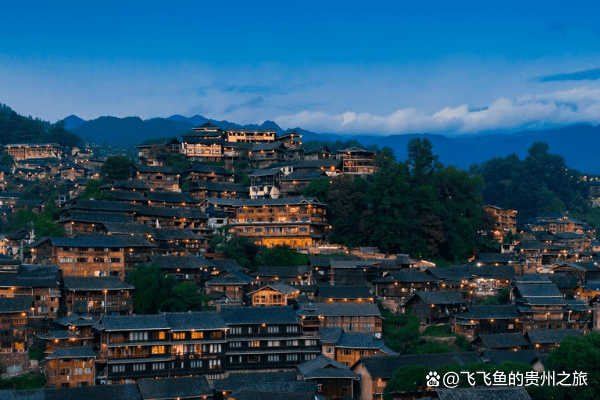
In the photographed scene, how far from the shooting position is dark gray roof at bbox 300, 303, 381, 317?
171 ft

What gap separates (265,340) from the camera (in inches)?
1961

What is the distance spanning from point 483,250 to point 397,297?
60.8 ft

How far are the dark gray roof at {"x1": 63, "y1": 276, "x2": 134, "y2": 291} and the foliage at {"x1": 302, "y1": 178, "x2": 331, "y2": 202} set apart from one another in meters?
25.1

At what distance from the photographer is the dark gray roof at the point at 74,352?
145 ft

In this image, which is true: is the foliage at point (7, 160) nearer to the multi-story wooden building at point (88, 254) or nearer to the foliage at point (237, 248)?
the foliage at point (237, 248)

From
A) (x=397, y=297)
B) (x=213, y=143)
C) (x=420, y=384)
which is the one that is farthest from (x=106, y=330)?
(x=213, y=143)

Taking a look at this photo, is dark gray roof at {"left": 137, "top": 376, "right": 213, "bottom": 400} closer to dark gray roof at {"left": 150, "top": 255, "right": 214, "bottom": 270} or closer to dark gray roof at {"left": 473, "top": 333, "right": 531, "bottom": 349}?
dark gray roof at {"left": 150, "top": 255, "right": 214, "bottom": 270}

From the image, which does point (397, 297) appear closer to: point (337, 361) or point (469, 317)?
point (469, 317)

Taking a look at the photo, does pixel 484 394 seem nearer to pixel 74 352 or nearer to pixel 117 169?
pixel 74 352

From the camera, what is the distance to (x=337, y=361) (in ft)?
161

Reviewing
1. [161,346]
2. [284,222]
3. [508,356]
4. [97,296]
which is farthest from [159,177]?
[508,356]

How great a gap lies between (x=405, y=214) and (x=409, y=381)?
89.7 ft

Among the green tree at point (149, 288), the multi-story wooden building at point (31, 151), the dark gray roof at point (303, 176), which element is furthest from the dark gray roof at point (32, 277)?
the multi-story wooden building at point (31, 151)

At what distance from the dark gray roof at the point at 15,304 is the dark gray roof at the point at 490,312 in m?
29.8
